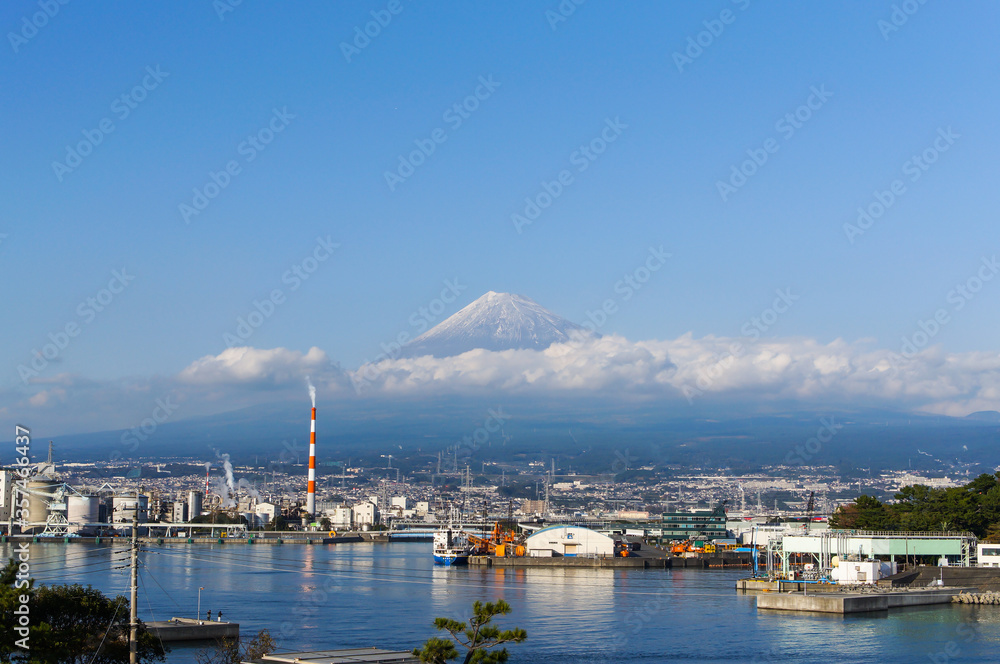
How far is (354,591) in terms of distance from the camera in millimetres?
23719

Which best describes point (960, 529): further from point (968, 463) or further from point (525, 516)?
point (968, 463)

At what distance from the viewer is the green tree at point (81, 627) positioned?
9.39 m

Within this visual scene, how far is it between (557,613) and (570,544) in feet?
57.3

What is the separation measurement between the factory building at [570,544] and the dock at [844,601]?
50.7 feet

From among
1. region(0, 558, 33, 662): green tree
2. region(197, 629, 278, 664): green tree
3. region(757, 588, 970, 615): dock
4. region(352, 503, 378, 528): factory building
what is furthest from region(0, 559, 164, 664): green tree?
region(352, 503, 378, 528): factory building

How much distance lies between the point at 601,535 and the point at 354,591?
15561 millimetres

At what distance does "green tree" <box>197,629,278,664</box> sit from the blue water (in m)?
0.55

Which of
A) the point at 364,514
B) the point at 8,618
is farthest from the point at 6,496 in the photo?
the point at 8,618

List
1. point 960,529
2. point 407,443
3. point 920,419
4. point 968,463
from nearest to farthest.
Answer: point 960,529 → point 968,463 → point 407,443 → point 920,419

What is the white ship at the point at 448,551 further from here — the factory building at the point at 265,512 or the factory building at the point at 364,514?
the factory building at the point at 364,514

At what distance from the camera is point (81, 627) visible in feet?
35.2

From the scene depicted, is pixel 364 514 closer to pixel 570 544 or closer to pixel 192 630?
pixel 570 544

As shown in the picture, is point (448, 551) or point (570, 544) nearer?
point (448, 551)

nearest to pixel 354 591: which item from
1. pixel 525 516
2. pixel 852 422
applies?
pixel 525 516
